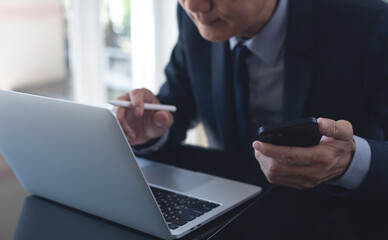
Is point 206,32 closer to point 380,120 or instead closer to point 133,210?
point 380,120

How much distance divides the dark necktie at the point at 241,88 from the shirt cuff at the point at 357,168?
499 millimetres

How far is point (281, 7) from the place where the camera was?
1.28 meters

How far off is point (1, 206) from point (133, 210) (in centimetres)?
34

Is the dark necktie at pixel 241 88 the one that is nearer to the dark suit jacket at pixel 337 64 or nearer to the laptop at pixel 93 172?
the dark suit jacket at pixel 337 64

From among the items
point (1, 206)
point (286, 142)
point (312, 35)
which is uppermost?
point (312, 35)

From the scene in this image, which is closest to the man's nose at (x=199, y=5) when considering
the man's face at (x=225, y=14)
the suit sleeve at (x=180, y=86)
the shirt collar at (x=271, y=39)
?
the man's face at (x=225, y=14)

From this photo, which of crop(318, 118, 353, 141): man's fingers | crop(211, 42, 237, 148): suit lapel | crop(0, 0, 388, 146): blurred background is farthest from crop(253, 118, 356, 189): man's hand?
crop(0, 0, 388, 146): blurred background

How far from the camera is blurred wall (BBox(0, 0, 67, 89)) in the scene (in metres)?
2.11

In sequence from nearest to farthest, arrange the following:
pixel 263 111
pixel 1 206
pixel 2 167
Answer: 1. pixel 1 206
2. pixel 2 167
3. pixel 263 111

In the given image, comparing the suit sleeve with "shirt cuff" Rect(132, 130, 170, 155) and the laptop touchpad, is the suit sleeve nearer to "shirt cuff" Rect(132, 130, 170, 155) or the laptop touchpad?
"shirt cuff" Rect(132, 130, 170, 155)

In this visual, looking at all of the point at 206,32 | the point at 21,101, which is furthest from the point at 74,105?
the point at 206,32

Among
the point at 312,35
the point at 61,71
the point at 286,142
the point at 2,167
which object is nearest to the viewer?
the point at 286,142

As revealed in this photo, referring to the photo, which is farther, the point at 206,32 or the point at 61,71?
the point at 61,71

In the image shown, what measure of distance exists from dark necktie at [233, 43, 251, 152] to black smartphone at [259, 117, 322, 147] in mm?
588
